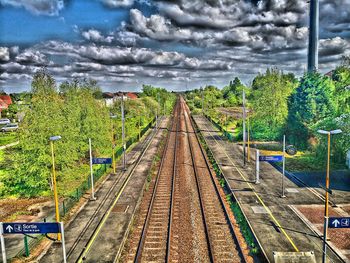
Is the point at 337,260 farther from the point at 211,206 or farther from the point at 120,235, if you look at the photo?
the point at 120,235

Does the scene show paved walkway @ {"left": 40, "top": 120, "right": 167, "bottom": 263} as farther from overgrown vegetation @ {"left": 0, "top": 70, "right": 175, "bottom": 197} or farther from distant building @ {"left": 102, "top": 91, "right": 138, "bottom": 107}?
distant building @ {"left": 102, "top": 91, "right": 138, "bottom": 107}

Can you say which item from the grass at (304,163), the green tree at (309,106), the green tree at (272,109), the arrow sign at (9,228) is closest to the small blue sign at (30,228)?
the arrow sign at (9,228)

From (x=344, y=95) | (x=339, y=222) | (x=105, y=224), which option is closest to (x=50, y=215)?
(x=105, y=224)

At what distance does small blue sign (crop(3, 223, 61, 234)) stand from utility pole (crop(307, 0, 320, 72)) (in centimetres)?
5270

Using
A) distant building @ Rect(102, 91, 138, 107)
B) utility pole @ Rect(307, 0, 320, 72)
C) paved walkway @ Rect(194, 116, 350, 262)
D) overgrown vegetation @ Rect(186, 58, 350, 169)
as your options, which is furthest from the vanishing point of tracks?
utility pole @ Rect(307, 0, 320, 72)

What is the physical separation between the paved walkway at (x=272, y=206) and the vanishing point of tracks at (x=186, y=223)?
1697 mm

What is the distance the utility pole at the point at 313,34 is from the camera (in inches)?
2142

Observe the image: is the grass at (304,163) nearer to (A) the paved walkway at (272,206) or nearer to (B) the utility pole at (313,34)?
(A) the paved walkway at (272,206)

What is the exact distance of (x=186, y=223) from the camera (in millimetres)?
20094

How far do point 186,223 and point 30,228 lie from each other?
9.91 metres

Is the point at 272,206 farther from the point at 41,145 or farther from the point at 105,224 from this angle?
the point at 41,145

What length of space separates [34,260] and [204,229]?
957cm

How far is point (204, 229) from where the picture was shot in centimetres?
1912

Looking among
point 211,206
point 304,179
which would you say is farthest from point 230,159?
point 211,206
